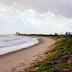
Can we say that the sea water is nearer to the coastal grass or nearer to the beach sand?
the beach sand

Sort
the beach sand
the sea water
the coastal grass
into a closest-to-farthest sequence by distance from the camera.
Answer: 1. the coastal grass
2. the beach sand
3. the sea water

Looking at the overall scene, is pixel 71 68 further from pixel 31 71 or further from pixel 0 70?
pixel 0 70

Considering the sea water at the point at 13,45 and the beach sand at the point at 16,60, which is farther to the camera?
the sea water at the point at 13,45

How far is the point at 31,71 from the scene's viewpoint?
34.1 feet

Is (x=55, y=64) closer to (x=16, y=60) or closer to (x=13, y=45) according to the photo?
(x=16, y=60)

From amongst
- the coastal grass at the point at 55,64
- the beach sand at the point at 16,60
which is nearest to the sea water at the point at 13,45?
the beach sand at the point at 16,60

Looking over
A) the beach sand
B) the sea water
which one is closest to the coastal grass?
the beach sand

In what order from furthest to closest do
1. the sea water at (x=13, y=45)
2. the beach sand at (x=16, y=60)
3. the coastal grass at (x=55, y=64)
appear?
1. the sea water at (x=13, y=45)
2. the beach sand at (x=16, y=60)
3. the coastal grass at (x=55, y=64)

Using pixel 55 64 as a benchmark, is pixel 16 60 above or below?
below

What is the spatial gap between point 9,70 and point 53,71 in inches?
164

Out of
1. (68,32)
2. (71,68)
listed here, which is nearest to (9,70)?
(71,68)

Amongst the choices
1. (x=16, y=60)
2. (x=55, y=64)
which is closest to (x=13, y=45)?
(x=16, y=60)

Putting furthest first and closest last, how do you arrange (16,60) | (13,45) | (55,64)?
(13,45), (16,60), (55,64)

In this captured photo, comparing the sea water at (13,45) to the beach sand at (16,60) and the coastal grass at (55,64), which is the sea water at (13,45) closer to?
the beach sand at (16,60)
